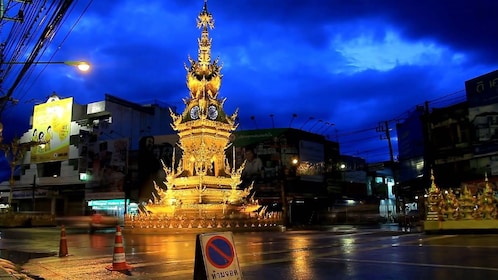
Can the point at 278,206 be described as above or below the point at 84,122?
below

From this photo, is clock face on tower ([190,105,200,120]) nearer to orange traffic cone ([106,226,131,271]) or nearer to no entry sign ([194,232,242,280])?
orange traffic cone ([106,226,131,271])

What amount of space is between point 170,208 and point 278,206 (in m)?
29.7

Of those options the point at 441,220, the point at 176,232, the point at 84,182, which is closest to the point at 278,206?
the point at 84,182

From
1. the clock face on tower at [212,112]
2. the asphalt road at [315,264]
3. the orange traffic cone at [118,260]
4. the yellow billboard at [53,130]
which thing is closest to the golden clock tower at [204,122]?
the clock face on tower at [212,112]

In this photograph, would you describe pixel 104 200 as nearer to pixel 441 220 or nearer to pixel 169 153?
pixel 169 153

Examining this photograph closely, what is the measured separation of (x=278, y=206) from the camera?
52.8 m

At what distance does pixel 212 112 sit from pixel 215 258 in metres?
20.9

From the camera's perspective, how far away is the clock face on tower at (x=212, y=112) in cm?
2636

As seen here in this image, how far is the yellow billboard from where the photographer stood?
64.1 metres

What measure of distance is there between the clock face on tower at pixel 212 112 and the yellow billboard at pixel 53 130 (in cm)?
4344

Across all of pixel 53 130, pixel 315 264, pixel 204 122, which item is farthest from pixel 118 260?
pixel 53 130

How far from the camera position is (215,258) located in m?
5.90

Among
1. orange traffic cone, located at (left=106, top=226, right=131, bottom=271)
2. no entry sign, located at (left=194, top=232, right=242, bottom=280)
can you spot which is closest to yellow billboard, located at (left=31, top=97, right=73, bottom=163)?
orange traffic cone, located at (left=106, top=226, right=131, bottom=271)

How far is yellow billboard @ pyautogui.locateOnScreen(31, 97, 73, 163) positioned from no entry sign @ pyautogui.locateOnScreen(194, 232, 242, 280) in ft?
204
